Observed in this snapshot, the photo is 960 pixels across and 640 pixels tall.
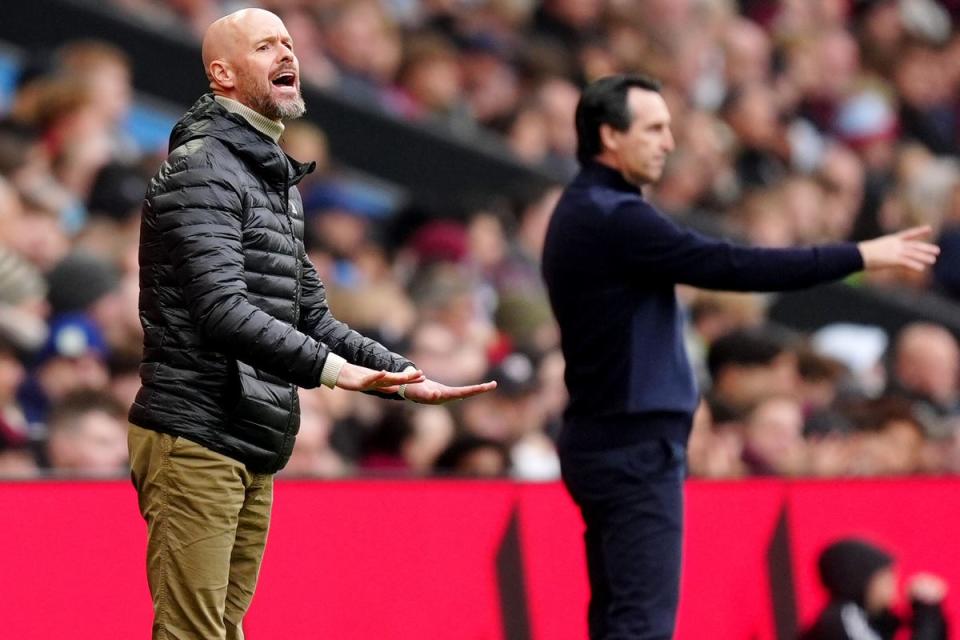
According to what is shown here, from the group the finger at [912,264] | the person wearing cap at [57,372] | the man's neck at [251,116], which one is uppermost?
the man's neck at [251,116]

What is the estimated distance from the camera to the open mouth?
14.0 feet

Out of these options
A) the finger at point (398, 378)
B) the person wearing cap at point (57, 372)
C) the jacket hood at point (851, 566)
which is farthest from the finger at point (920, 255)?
the person wearing cap at point (57, 372)

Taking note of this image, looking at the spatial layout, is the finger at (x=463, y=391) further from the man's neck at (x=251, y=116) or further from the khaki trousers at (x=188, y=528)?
the man's neck at (x=251, y=116)

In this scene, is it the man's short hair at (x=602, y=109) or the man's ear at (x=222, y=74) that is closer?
Result: the man's ear at (x=222, y=74)

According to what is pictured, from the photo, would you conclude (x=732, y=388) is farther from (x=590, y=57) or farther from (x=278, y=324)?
(x=278, y=324)

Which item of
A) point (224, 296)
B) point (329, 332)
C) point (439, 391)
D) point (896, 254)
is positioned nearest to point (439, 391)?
point (439, 391)

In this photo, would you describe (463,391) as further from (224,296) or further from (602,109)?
(602,109)

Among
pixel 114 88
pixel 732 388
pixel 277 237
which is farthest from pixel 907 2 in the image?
pixel 277 237

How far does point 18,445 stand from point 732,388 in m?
4.00

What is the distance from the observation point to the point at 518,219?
1088 cm

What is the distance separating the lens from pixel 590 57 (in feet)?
42.7

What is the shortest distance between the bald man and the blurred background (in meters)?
1.46

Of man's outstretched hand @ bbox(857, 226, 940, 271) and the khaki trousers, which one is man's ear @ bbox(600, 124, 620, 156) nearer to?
man's outstretched hand @ bbox(857, 226, 940, 271)

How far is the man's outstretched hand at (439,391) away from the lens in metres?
4.15
